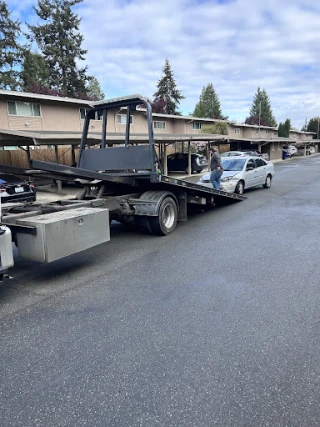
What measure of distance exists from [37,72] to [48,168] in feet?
139

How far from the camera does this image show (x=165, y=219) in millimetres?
7777

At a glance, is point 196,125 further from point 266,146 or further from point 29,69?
point 29,69

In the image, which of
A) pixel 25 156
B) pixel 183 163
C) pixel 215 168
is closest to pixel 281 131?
pixel 183 163

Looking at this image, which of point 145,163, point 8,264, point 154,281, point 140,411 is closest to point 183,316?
point 154,281

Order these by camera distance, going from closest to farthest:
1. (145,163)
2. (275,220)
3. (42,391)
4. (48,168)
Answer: (42,391), (48,168), (145,163), (275,220)

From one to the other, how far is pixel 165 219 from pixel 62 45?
162 feet

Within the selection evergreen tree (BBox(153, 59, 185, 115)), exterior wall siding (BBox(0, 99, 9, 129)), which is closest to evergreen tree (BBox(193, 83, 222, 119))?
evergreen tree (BBox(153, 59, 185, 115))

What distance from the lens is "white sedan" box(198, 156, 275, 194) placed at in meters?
13.3

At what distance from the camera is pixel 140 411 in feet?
8.19

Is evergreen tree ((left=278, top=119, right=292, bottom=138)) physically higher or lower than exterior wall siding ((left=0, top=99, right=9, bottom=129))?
higher

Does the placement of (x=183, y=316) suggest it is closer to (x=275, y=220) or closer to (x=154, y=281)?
(x=154, y=281)

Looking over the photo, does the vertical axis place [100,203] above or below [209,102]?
below

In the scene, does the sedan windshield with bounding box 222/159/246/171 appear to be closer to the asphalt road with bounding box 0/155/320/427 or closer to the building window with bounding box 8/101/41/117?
the asphalt road with bounding box 0/155/320/427

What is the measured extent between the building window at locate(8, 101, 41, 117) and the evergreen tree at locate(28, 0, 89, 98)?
25702 mm
